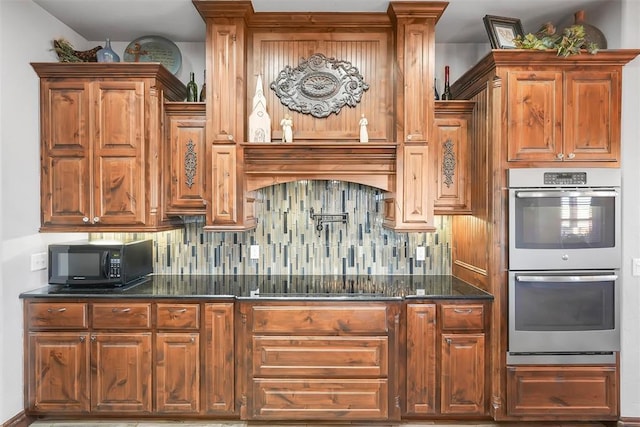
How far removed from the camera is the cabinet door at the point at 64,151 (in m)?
2.87

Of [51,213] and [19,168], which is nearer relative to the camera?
[19,168]

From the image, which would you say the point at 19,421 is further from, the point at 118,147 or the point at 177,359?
the point at 118,147

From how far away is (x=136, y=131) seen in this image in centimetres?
288

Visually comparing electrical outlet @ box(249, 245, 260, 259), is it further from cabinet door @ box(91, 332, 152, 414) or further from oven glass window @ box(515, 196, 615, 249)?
oven glass window @ box(515, 196, 615, 249)

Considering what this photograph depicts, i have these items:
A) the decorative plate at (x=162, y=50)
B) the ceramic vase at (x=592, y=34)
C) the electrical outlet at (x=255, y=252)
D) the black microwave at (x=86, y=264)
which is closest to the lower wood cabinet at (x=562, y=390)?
the electrical outlet at (x=255, y=252)

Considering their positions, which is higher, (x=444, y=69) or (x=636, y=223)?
(x=444, y=69)

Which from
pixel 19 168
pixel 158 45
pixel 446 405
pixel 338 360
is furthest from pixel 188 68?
pixel 446 405

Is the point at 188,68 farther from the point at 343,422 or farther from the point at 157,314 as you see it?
the point at 343,422

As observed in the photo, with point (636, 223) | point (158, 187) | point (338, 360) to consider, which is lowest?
point (338, 360)

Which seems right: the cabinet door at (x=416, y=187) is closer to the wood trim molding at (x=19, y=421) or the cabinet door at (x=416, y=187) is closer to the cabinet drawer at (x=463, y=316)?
the cabinet drawer at (x=463, y=316)

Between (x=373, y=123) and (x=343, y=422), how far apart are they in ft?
7.03

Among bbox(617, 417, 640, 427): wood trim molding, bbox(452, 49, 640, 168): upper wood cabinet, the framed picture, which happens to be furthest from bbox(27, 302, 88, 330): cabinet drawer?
bbox(617, 417, 640, 427): wood trim molding

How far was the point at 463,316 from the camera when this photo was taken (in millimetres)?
2730

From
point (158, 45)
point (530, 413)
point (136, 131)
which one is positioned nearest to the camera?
point (530, 413)
